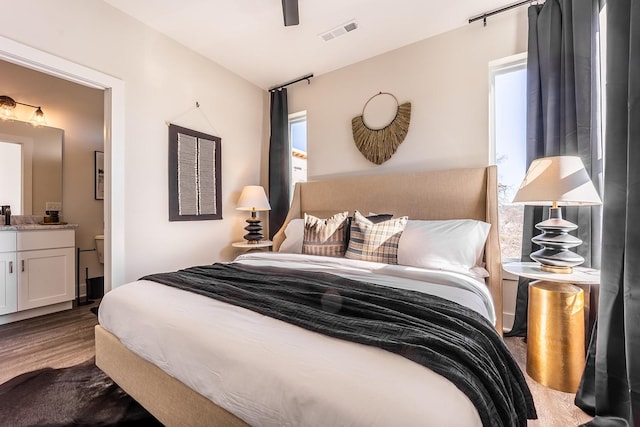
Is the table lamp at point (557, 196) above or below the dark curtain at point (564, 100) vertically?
below

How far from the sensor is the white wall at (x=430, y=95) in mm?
2504

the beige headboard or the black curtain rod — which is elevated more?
the black curtain rod

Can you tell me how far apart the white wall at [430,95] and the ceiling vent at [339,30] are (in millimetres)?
522

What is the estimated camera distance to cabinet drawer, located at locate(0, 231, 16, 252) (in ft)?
8.56

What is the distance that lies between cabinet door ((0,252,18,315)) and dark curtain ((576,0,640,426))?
167 inches

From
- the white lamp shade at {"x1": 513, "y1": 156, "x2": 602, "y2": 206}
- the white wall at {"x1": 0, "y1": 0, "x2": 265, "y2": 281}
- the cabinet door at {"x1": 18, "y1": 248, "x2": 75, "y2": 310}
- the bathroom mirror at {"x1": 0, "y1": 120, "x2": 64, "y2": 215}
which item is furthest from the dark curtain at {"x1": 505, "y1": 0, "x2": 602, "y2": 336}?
the bathroom mirror at {"x1": 0, "y1": 120, "x2": 64, "y2": 215}

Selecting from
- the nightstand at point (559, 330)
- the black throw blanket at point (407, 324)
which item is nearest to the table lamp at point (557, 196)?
the nightstand at point (559, 330)

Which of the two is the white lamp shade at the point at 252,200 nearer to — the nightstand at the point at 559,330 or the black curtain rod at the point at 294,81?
the black curtain rod at the point at 294,81

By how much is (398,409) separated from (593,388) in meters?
1.50

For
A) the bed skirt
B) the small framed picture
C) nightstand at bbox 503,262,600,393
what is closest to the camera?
the bed skirt

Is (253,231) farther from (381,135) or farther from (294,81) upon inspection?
(294,81)

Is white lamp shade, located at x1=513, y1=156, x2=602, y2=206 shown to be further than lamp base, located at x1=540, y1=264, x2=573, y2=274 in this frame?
No

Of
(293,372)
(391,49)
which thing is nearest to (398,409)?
(293,372)

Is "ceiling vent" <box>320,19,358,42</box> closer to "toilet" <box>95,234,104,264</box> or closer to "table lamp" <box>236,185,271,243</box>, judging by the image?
"table lamp" <box>236,185,271,243</box>
